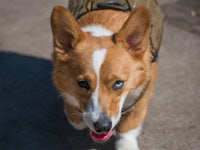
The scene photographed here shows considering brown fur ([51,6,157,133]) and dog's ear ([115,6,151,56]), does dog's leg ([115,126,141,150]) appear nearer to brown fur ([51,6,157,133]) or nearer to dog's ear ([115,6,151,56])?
brown fur ([51,6,157,133])

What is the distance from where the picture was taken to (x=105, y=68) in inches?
121

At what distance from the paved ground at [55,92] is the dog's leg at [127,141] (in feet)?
0.47

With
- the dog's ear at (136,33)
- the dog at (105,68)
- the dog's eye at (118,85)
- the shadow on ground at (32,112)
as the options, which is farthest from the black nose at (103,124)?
the shadow on ground at (32,112)

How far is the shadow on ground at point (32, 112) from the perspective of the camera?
3.79m

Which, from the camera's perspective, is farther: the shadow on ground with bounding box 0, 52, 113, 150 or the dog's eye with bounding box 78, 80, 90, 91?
the shadow on ground with bounding box 0, 52, 113, 150

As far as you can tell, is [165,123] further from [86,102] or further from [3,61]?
[3,61]

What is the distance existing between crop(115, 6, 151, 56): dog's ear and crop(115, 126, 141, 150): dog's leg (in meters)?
0.68

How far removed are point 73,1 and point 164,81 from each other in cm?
121

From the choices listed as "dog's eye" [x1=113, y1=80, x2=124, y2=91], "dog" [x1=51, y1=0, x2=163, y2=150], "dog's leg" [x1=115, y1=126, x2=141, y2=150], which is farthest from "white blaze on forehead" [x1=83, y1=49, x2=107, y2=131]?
"dog's leg" [x1=115, y1=126, x2=141, y2=150]

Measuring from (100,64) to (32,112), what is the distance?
1.32 m

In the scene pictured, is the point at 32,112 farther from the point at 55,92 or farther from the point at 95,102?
the point at 95,102

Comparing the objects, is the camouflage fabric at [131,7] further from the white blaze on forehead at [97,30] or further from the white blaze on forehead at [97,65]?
the white blaze on forehead at [97,65]

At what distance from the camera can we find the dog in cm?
308

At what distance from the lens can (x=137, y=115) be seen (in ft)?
11.8
